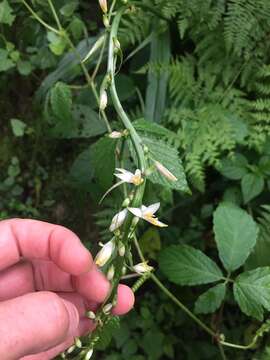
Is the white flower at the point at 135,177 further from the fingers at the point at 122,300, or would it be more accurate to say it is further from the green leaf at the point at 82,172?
the green leaf at the point at 82,172

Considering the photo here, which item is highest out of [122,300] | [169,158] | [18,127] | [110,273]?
[169,158]

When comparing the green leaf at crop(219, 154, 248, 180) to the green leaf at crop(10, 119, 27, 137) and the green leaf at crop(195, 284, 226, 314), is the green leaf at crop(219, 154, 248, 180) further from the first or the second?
the green leaf at crop(10, 119, 27, 137)

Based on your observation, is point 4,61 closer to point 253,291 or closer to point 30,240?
point 30,240

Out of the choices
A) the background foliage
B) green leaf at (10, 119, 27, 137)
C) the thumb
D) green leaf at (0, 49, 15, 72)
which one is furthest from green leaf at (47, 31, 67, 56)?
the thumb

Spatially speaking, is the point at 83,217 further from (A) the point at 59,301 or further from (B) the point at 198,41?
(A) the point at 59,301

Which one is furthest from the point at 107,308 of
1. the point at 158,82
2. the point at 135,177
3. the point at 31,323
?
the point at 158,82

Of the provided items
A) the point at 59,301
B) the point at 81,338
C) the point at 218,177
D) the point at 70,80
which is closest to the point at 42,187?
the point at 70,80
